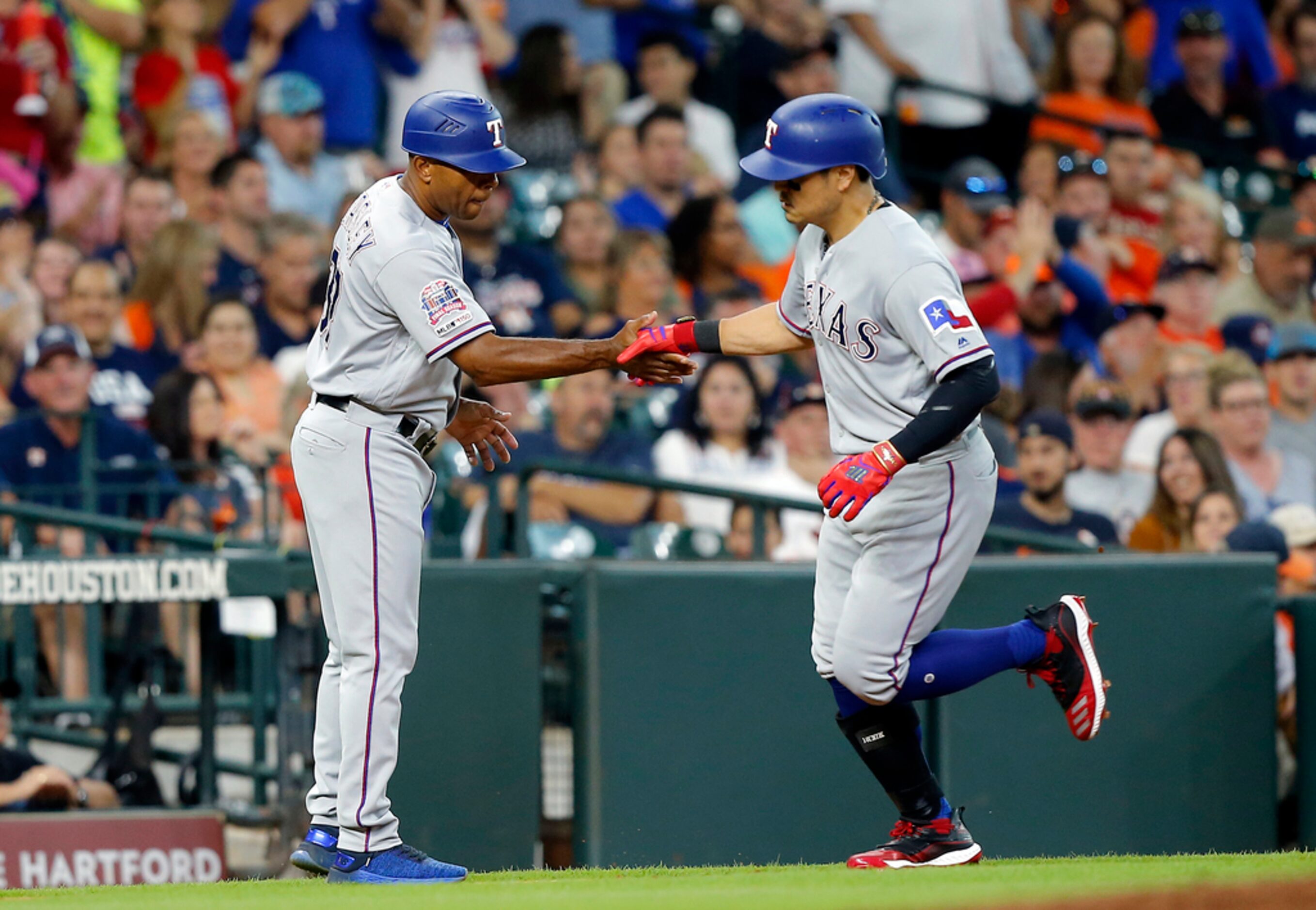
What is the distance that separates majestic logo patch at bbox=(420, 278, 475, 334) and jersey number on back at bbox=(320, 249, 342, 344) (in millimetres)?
288

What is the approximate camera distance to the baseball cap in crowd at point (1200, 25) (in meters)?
12.1

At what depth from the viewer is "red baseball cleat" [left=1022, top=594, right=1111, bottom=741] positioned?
463cm

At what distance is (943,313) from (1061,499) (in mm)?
3522

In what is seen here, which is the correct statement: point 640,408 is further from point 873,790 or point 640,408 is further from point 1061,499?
point 873,790

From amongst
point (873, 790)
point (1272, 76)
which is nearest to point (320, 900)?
point (873, 790)

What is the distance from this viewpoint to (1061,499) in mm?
7648

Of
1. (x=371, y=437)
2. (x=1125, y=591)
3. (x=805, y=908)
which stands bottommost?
(x=805, y=908)

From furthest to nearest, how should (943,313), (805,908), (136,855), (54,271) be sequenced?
(54,271), (136,855), (943,313), (805,908)

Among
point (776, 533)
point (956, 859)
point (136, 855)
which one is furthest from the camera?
point (776, 533)

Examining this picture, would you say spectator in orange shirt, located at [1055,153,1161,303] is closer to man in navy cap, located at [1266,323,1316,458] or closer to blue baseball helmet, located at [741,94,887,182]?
man in navy cap, located at [1266,323,1316,458]

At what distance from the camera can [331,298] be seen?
460 cm

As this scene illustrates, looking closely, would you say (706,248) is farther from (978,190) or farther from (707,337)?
(707,337)

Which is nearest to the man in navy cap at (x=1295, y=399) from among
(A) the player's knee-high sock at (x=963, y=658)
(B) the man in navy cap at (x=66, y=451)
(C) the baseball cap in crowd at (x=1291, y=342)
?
(C) the baseball cap in crowd at (x=1291, y=342)

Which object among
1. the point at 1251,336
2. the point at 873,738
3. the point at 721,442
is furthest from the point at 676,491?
the point at 1251,336
